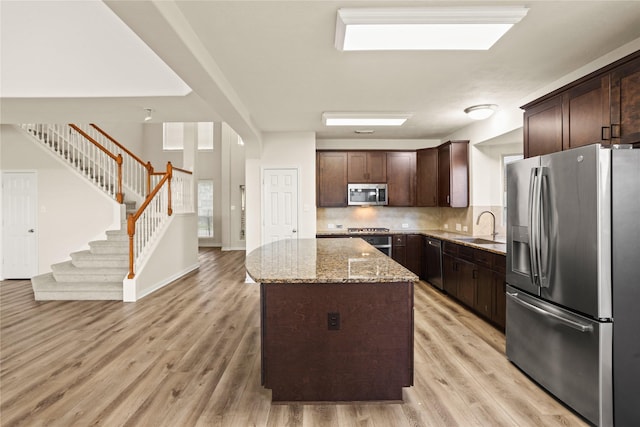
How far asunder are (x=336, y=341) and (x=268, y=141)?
4316 mm

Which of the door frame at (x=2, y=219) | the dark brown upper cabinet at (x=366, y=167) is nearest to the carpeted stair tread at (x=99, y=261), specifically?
the door frame at (x=2, y=219)

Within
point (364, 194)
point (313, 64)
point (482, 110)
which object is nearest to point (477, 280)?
point (482, 110)

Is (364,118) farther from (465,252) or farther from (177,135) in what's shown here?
(177,135)

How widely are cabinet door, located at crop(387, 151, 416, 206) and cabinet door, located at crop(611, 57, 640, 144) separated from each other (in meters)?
3.94

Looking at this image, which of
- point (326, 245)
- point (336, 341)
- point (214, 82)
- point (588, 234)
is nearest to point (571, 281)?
point (588, 234)

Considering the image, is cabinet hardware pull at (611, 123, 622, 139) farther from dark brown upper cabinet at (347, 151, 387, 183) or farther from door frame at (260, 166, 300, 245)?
door frame at (260, 166, 300, 245)

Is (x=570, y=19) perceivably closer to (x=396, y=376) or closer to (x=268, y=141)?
(x=396, y=376)

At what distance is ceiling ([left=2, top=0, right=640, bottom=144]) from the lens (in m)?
2.13

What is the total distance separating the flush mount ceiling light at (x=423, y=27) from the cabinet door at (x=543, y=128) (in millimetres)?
991

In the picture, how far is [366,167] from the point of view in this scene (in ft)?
20.4

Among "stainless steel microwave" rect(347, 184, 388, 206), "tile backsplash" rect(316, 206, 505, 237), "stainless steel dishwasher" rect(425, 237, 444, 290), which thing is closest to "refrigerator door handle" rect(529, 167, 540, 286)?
"stainless steel dishwasher" rect(425, 237, 444, 290)

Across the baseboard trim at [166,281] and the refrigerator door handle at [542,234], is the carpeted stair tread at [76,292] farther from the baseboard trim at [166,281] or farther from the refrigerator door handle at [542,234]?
the refrigerator door handle at [542,234]

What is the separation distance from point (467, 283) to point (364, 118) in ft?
8.52

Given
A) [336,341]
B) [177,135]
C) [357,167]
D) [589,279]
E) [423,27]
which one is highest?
[177,135]
